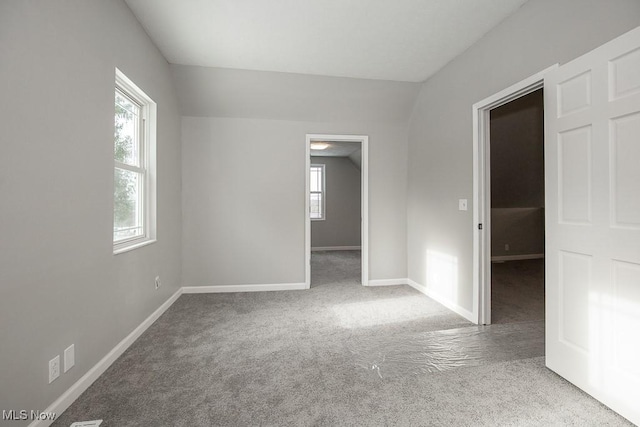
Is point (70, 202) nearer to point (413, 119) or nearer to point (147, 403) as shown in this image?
point (147, 403)

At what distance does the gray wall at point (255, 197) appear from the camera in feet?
13.1

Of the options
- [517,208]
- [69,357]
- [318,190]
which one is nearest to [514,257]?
[517,208]

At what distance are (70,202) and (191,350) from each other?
1371mm

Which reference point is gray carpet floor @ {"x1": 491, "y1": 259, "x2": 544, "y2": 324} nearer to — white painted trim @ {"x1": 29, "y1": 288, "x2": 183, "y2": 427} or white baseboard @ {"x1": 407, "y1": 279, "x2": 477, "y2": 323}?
white baseboard @ {"x1": 407, "y1": 279, "x2": 477, "y2": 323}

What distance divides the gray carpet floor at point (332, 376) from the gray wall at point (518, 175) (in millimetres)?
3173

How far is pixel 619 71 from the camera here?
64.9 inches

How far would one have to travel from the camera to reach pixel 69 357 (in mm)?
1735

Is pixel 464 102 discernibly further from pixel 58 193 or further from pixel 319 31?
pixel 58 193

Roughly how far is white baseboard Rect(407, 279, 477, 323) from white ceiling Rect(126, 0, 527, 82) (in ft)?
8.68

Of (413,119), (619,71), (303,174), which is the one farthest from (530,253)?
(619,71)

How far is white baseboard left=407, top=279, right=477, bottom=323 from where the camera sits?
3062 millimetres

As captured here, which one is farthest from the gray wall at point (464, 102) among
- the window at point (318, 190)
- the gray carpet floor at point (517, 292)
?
the window at point (318, 190)

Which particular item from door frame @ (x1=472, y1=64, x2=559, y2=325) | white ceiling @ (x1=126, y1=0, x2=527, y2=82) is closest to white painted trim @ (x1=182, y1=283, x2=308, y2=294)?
door frame @ (x1=472, y1=64, x2=559, y2=325)

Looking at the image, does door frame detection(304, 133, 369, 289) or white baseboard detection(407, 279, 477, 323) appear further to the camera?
door frame detection(304, 133, 369, 289)
